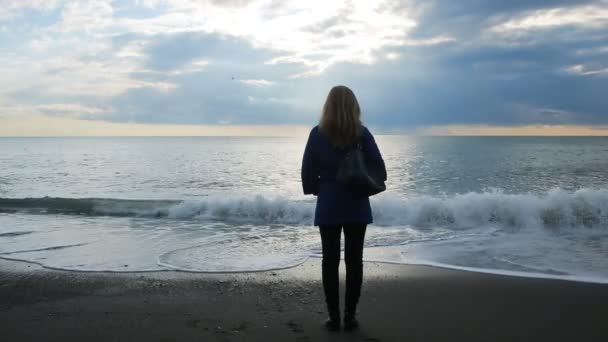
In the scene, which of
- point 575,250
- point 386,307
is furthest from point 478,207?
point 386,307

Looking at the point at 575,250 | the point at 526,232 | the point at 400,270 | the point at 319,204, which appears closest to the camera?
the point at 319,204

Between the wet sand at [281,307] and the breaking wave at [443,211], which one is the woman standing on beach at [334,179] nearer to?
the wet sand at [281,307]

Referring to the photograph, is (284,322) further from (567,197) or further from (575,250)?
(567,197)

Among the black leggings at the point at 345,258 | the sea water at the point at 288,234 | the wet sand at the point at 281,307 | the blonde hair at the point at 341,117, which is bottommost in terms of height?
the sea water at the point at 288,234

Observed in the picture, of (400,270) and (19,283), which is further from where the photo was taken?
(400,270)

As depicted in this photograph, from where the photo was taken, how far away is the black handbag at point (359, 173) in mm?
3768

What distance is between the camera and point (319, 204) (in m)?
3.90

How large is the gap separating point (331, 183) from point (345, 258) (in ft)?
2.19

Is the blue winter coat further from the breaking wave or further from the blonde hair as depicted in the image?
the breaking wave

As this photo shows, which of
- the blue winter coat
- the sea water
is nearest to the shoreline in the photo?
the sea water

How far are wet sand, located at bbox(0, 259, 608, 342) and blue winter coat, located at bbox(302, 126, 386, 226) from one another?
98 centimetres

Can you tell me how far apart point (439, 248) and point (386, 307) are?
3.69 metres

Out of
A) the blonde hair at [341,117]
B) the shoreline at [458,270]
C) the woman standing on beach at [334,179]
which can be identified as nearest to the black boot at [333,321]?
the woman standing on beach at [334,179]

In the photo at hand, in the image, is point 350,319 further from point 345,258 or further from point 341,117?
point 341,117
